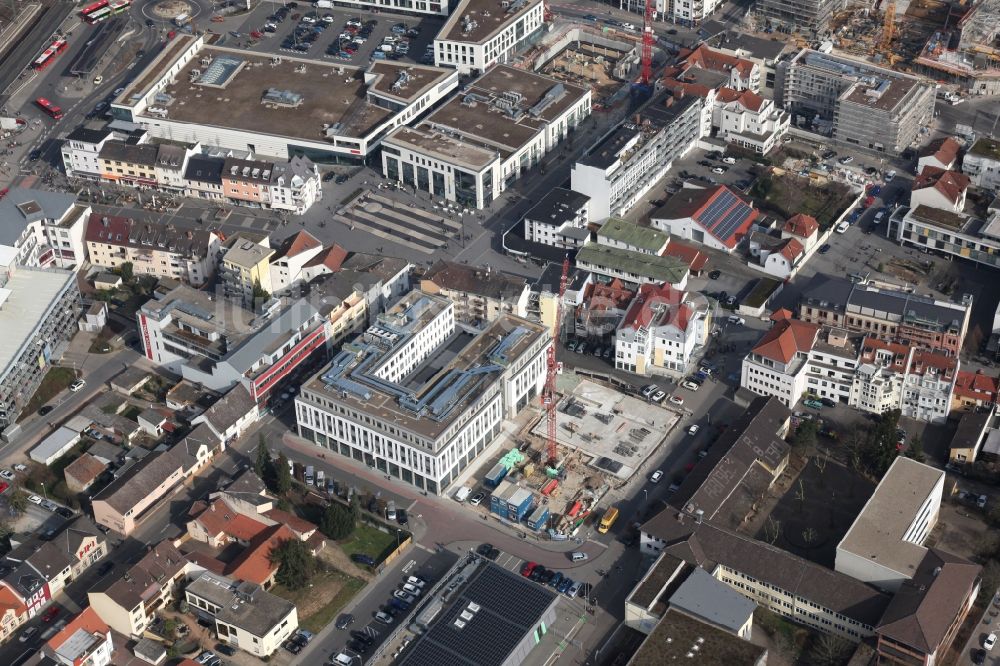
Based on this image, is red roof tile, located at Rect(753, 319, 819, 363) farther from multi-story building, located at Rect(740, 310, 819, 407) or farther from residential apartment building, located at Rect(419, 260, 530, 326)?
residential apartment building, located at Rect(419, 260, 530, 326)

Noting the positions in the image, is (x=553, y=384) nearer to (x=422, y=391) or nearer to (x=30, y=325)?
(x=422, y=391)

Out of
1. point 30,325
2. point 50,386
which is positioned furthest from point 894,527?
point 30,325

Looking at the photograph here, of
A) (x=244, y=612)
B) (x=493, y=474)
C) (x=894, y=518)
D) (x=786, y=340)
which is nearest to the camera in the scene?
(x=244, y=612)

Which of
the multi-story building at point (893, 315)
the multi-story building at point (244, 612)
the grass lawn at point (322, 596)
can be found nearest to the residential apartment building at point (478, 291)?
the multi-story building at point (893, 315)

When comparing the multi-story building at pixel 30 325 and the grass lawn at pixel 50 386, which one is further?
the grass lawn at pixel 50 386

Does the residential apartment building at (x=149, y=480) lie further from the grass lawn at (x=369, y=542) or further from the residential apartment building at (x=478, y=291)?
the residential apartment building at (x=478, y=291)

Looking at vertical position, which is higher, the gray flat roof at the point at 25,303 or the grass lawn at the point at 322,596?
the gray flat roof at the point at 25,303
